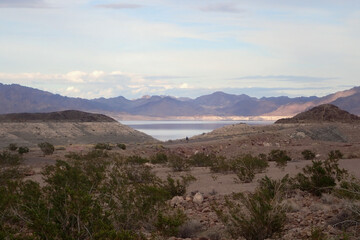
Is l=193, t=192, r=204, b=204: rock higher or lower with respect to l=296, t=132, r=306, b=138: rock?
higher

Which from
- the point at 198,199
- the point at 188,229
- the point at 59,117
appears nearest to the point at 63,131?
the point at 59,117

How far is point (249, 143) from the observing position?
36656mm

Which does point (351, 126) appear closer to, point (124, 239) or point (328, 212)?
point (328, 212)

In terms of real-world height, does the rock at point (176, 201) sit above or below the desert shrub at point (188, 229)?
below

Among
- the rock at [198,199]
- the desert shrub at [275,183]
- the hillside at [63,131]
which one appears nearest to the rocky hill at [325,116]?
the hillside at [63,131]

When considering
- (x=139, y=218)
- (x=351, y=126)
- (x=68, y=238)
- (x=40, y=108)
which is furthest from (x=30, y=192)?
(x=40, y=108)

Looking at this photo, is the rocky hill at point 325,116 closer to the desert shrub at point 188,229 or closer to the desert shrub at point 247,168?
the desert shrub at point 247,168

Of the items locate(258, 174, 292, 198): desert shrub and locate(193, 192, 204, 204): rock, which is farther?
locate(193, 192, 204, 204): rock

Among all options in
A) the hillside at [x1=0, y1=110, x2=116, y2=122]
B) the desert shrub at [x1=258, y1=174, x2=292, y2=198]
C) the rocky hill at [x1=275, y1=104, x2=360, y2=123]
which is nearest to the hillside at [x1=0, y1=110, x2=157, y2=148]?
the hillside at [x1=0, y1=110, x2=116, y2=122]

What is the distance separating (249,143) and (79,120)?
141 feet

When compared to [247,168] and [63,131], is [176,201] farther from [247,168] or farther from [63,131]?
[63,131]

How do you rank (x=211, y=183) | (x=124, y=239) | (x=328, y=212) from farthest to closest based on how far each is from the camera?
(x=211, y=183) < (x=328, y=212) < (x=124, y=239)

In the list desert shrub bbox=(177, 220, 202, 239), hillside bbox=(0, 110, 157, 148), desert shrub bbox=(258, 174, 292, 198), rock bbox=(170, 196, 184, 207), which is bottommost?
hillside bbox=(0, 110, 157, 148)

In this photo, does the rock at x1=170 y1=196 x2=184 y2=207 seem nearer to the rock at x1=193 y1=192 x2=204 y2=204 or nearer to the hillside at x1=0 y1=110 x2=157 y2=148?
the rock at x1=193 y1=192 x2=204 y2=204
